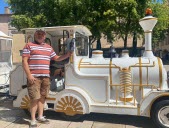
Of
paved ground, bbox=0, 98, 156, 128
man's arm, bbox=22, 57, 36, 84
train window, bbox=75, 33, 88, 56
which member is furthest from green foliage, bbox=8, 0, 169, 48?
man's arm, bbox=22, 57, 36, 84

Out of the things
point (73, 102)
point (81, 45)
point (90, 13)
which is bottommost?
point (73, 102)

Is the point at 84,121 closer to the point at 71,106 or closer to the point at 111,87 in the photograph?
the point at 71,106

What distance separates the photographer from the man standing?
4900 mm

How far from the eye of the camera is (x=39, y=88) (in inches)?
199

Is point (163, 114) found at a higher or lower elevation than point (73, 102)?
lower

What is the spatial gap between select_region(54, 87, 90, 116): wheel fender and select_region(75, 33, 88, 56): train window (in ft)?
3.05

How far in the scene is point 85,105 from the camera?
529cm

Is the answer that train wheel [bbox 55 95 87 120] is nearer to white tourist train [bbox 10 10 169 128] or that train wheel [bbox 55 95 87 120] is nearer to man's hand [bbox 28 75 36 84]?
white tourist train [bbox 10 10 169 128]

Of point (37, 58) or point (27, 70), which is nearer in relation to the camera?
point (27, 70)

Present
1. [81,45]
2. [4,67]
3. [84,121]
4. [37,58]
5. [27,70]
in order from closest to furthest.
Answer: [27,70] → [37,58] → [84,121] → [81,45] → [4,67]

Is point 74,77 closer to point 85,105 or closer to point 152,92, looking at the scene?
point 85,105

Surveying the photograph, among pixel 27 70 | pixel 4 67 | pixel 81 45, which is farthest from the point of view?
pixel 4 67

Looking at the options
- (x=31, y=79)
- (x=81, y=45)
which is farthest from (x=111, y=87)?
(x=31, y=79)

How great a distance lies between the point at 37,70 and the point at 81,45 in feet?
5.31
